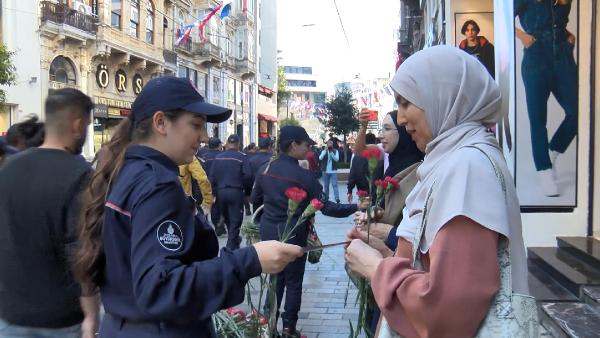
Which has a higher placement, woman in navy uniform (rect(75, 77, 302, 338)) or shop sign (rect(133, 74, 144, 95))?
shop sign (rect(133, 74, 144, 95))

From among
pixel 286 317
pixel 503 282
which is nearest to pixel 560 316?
pixel 286 317

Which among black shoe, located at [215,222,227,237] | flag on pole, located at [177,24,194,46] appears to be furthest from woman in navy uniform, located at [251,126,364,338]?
flag on pole, located at [177,24,194,46]

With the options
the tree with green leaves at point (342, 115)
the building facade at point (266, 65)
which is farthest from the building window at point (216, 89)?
the building facade at point (266, 65)

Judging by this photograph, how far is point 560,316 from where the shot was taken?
164 inches

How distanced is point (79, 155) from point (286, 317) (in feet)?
9.59

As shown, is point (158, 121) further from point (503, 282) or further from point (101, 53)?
point (101, 53)

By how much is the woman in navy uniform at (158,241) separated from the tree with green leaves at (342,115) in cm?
3642

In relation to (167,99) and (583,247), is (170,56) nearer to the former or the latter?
(583,247)

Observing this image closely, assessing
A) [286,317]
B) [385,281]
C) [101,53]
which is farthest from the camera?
[101,53]

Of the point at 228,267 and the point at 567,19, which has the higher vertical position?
the point at 567,19

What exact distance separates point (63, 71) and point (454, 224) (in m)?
25.9

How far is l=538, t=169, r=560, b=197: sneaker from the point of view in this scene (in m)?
5.87

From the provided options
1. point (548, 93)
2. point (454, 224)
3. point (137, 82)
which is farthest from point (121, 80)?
point (454, 224)

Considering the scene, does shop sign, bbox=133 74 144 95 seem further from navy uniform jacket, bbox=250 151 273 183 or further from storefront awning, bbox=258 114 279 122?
storefront awning, bbox=258 114 279 122
